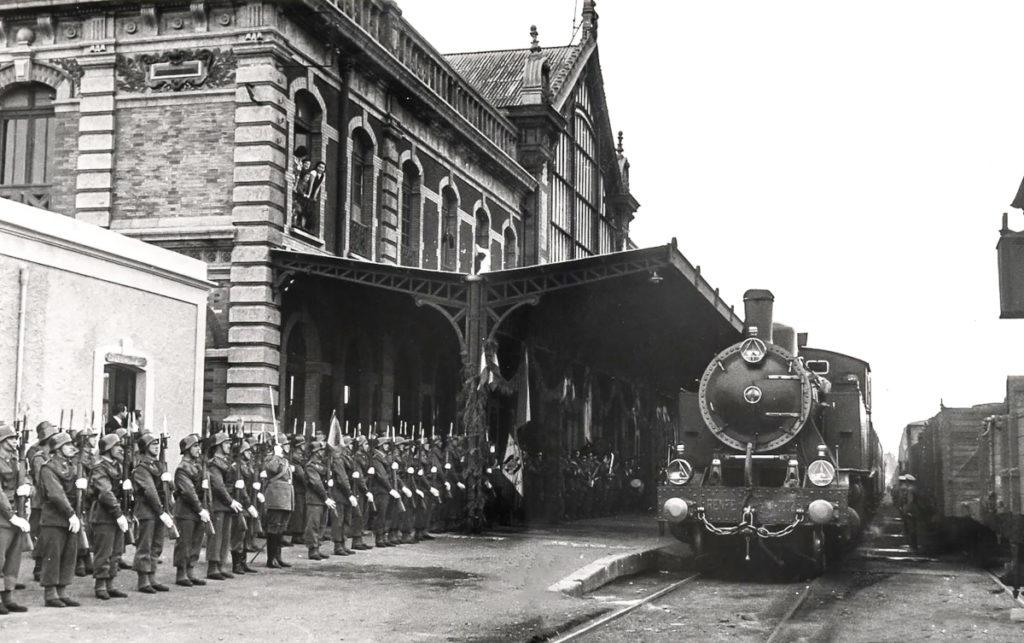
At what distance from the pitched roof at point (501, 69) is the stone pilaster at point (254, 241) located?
15170 millimetres

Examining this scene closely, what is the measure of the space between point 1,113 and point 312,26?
535cm

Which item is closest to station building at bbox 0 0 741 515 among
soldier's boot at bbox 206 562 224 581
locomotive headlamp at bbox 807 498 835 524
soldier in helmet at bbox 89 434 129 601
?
locomotive headlamp at bbox 807 498 835 524

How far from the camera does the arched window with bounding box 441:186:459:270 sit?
27625mm

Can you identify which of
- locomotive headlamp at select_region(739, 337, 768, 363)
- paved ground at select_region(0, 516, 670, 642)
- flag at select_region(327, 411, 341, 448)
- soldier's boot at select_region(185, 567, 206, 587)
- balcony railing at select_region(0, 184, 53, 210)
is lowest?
paved ground at select_region(0, 516, 670, 642)

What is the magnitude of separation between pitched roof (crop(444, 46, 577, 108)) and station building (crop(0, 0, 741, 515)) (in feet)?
27.9

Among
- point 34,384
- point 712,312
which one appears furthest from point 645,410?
point 34,384

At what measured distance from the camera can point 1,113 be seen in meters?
20.9

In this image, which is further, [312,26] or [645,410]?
[645,410]

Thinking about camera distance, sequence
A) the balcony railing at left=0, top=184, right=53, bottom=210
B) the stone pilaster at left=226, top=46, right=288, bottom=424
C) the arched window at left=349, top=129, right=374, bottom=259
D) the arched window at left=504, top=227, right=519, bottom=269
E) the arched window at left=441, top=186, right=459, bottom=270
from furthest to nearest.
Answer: the arched window at left=504, top=227, right=519, bottom=269 < the arched window at left=441, top=186, right=459, bottom=270 < the arched window at left=349, top=129, right=374, bottom=259 < the balcony railing at left=0, top=184, right=53, bottom=210 < the stone pilaster at left=226, top=46, right=288, bottom=424

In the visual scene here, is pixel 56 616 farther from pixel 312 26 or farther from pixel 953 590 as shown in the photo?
pixel 312 26

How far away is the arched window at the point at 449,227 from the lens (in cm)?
2762

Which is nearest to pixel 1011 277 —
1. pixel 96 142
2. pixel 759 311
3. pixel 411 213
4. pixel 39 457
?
pixel 759 311

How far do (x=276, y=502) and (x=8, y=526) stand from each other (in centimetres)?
416

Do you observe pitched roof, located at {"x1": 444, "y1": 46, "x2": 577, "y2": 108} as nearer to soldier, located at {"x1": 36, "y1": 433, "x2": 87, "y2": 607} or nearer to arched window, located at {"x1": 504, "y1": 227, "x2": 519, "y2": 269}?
arched window, located at {"x1": 504, "y1": 227, "x2": 519, "y2": 269}
